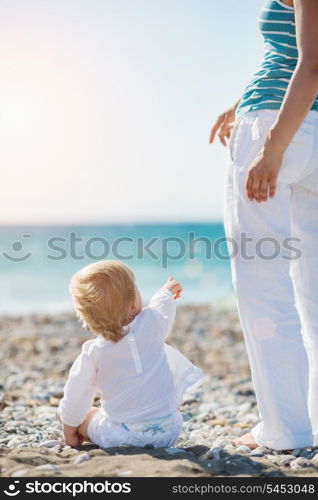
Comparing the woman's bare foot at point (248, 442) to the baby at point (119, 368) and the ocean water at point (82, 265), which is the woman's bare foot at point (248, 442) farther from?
the ocean water at point (82, 265)

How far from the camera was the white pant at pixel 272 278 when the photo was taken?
113 inches

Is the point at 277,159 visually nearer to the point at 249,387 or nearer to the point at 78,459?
the point at 78,459

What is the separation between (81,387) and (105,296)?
42cm

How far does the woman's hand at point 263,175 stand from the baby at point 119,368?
25.5 inches

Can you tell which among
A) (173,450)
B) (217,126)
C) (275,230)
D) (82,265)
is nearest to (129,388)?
(173,450)

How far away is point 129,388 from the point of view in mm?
2967

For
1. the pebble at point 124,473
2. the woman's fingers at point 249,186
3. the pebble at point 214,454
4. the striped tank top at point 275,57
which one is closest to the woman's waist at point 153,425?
the pebble at point 214,454

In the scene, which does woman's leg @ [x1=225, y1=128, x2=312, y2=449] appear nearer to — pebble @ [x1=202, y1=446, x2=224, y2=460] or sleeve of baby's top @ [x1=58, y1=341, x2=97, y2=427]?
pebble @ [x1=202, y1=446, x2=224, y2=460]

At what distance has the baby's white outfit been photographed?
9.71 feet

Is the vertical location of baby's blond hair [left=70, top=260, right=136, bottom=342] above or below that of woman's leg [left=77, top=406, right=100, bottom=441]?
above

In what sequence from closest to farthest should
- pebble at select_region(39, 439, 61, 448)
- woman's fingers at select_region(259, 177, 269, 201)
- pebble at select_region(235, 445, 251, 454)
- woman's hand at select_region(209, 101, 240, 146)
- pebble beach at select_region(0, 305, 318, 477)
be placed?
pebble beach at select_region(0, 305, 318, 477) → woman's fingers at select_region(259, 177, 269, 201) → pebble at select_region(235, 445, 251, 454) → pebble at select_region(39, 439, 61, 448) → woman's hand at select_region(209, 101, 240, 146)

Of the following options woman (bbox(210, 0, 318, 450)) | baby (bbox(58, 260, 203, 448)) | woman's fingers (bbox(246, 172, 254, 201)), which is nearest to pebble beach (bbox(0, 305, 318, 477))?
baby (bbox(58, 260, 203, 448))

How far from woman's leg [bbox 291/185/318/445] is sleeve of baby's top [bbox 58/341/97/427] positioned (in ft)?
3.21
